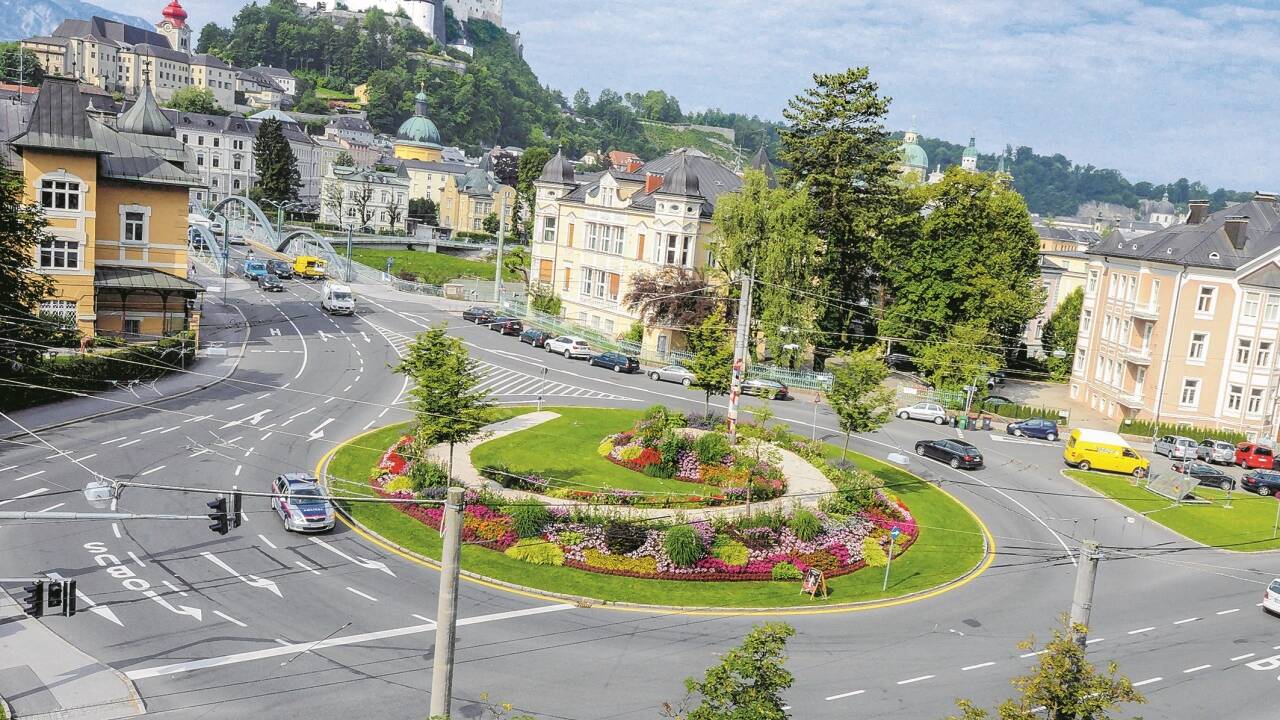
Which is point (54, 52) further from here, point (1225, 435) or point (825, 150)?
point (1225, 435)

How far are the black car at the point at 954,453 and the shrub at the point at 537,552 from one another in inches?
981

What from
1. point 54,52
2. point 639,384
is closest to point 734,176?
point 639,384

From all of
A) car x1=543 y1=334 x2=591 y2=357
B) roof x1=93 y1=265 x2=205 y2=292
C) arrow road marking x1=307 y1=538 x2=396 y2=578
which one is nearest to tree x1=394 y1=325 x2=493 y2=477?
arrow road marking x1=307 y1=538 x2=396 y2=578

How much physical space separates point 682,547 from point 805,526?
16.9 feet

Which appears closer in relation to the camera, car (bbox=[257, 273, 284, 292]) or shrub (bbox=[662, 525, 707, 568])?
shrub (bbox=[662, 525, 707, 568])

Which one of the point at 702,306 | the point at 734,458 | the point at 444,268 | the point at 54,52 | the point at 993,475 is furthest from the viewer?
the point at 54,52

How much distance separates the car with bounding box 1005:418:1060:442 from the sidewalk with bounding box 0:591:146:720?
50659 mm

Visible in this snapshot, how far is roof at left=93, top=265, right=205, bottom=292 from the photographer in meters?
57.7

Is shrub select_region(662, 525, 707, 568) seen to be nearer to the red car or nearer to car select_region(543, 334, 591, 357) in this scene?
car select_region(543, 334, 591, 357)

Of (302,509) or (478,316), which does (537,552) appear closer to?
(302,509)

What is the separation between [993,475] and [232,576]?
35777 millimetres

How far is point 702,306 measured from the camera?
68438mm

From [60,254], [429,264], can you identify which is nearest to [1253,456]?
[60,254]

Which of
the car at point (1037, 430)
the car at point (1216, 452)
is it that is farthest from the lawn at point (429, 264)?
the car at point (1216, 452)
